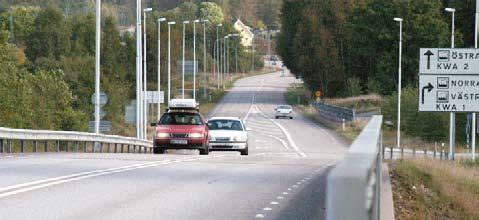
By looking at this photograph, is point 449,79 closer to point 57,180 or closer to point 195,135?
point 195,135

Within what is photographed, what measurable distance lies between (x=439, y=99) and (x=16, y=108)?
4483 cm

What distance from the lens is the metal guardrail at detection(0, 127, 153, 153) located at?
31.1 meters

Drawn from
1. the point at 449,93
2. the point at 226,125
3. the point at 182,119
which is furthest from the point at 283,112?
the point at 449,93

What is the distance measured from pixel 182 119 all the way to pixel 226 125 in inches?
181

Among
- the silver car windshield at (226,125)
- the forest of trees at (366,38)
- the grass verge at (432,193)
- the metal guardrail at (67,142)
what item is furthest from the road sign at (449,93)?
the forest of trees at (366,38)

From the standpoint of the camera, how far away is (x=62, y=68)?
4090 inches

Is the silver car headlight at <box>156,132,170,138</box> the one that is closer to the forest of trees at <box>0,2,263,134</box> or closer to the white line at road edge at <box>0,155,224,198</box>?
the white line at road edge at <box>0,155,224,198</box>

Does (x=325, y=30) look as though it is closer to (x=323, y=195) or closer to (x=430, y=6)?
(x=430, y=6)

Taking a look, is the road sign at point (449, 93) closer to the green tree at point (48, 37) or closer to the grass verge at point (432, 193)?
the grass verge at point (432, 193)

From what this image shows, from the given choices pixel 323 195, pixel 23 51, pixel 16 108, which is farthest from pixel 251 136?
pixel 23 51

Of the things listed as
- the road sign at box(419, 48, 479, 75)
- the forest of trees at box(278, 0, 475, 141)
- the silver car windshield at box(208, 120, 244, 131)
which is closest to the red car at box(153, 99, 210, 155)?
the silver car windshield at box(208, 120, 244, 131)

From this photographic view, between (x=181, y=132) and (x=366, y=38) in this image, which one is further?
(x=366, y=38)

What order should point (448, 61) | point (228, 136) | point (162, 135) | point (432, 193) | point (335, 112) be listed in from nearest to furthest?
1. point (432, 193)
2. point (448, 61)
3. point (162, 135)
4. point (228, 136)
5. point (335, 112)

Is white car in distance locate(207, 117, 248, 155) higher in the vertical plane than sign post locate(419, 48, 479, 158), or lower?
lower
